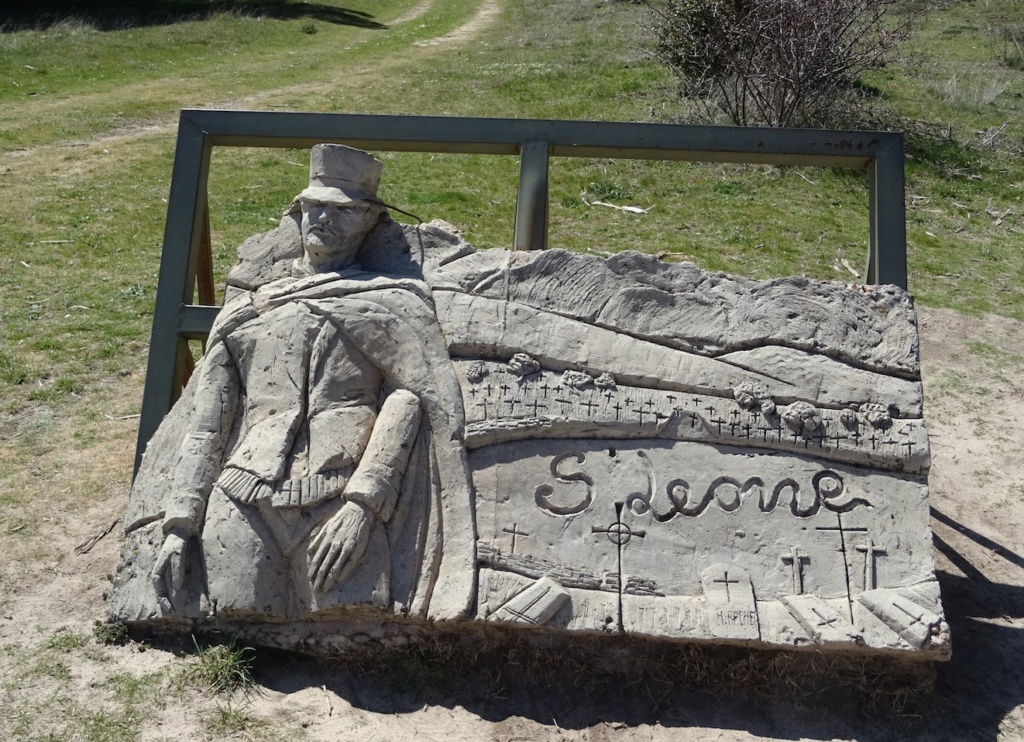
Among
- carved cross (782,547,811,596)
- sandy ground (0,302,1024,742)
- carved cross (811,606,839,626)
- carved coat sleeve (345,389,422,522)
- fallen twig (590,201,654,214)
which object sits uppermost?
fallen twig (590,201,654,214)

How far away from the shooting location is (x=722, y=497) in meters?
4.48

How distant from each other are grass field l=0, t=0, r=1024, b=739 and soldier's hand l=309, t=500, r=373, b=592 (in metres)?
1.01

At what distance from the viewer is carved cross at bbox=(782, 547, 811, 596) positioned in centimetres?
430

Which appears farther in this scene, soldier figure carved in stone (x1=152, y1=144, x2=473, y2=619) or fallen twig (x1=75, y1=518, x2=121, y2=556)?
fallen twig (x1=75, y1=518, x2=121, y2=556)

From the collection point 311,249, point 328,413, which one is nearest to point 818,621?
point 328,413

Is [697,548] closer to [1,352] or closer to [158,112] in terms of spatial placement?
[1,352]

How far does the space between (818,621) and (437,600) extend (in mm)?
1697

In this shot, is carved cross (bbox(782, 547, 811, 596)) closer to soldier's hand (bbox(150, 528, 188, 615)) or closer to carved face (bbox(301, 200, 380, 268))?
carved face (bbox(301, 200, 380, 268))

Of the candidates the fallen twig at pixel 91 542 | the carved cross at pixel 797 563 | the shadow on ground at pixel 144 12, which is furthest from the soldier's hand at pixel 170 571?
the shadow on ground at pixel 144 12

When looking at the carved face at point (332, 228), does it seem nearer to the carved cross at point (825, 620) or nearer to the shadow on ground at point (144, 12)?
the carved cross at point (825, 620)

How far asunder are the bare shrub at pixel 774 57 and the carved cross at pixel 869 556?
28.6ft

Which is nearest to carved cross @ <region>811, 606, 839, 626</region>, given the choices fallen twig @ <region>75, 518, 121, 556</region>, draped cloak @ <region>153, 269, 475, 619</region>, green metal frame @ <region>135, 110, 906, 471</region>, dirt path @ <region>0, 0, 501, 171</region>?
draped cloak @ <region>153, 269, 475, 619</region>

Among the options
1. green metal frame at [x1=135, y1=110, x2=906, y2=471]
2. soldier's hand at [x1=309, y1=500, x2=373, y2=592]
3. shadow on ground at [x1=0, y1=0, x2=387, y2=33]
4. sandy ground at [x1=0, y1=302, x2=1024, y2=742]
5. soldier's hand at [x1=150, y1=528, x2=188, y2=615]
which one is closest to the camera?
sandy ground at [x1=0, y1=302, x2=1024, y2=742]

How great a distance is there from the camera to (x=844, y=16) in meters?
11.8
